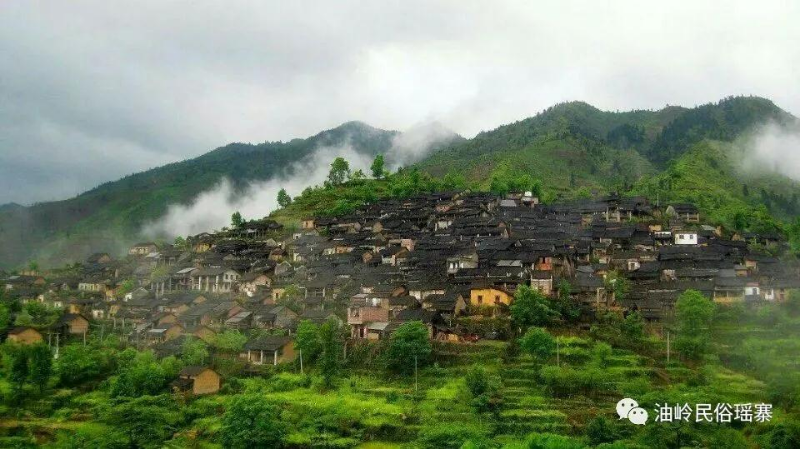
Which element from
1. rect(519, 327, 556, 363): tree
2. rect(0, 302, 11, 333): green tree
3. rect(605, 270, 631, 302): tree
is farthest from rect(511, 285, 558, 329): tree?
rect(0, 302, 11, 333): green tree

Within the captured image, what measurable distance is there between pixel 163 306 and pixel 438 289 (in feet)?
66.8

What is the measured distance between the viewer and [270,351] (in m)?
37.7

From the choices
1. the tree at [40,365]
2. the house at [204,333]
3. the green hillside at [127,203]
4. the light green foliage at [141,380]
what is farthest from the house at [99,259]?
the light green foliage at [141,380]

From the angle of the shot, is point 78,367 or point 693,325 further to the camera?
point 78,367

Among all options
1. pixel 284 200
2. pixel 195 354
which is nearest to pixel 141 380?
pixel 195 354

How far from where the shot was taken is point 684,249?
151 feet

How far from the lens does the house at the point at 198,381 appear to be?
35.3 metres

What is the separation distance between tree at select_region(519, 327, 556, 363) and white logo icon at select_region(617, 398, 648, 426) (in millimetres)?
4289

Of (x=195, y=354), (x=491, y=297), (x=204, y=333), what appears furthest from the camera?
(x=204, y=333)

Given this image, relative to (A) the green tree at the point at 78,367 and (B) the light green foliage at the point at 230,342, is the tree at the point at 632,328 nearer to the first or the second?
(B) the light green foliage at the point at 230,342

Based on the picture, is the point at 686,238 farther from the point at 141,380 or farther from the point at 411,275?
the point at 141,380

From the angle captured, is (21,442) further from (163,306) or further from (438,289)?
(438,289)

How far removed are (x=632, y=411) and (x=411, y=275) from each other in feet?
64.4

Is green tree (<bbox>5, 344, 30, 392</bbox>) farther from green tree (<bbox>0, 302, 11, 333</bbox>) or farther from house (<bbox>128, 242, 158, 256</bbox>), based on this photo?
house (<bbox>128, 242, 158, 256</bbox>)
